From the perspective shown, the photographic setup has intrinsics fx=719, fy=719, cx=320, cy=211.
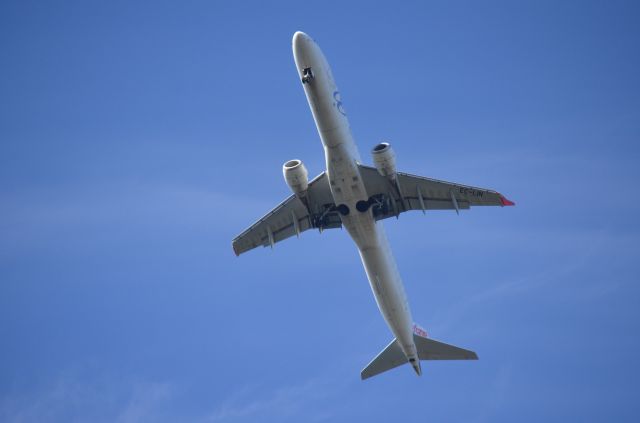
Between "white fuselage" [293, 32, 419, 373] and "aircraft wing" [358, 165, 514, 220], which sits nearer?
"white fuselage" [293, 32, 419, 373]

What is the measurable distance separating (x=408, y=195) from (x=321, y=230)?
19.8 feet

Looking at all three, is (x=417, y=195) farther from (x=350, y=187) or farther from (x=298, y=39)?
(x=298, y=39)

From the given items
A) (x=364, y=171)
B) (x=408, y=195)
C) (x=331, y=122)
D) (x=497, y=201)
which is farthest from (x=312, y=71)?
(x=497, y=201)

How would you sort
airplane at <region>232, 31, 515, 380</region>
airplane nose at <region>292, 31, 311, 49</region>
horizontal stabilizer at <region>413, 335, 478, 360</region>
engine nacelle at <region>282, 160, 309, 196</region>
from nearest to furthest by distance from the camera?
airplane nose at <region>292, 31, 311, 49</region>, airplane at <region>232, 31, 515, 380</region>, engine nacelle at <region>282, 160, 309, 196</region>, horizontal stabilizer at <region>413, 335, 478, 360</region>

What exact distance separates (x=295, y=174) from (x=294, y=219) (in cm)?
576

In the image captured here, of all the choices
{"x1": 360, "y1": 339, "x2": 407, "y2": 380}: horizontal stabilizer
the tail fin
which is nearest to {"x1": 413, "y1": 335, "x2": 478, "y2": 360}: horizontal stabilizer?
the tail fin

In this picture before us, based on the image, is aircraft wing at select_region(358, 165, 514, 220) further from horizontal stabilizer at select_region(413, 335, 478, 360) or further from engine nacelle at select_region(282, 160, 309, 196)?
horizontal stabilizer at select_region(413, 335, 478, 360)

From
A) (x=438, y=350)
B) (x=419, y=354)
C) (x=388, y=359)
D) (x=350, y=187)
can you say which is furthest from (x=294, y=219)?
(x=438, y=350)

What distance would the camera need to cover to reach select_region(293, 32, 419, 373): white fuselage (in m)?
39.4

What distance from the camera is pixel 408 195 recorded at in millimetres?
45031

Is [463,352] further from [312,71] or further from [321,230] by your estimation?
[312,71]

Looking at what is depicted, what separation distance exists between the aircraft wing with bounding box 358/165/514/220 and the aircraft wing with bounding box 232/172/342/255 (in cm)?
281

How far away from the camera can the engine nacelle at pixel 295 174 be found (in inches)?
1652

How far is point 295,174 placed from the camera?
42.0m
